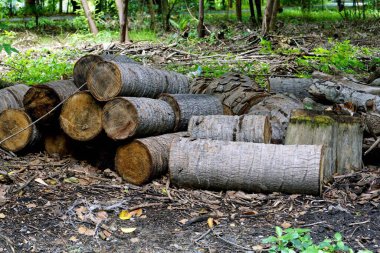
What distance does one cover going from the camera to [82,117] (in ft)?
20.0

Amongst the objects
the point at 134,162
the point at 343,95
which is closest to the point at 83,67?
the point at 134,162

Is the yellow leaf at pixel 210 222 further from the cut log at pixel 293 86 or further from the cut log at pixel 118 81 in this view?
the cut log at pixel 293 86

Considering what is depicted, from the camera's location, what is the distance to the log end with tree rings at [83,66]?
6594mm

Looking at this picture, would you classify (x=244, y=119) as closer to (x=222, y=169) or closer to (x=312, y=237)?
(x=222, y=169)

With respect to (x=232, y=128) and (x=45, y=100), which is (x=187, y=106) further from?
(x=45, y=100)

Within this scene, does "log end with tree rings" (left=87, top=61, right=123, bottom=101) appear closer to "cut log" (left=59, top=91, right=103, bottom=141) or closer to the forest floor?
"cut log" (left=59, top=91, right=103, bottom=141)

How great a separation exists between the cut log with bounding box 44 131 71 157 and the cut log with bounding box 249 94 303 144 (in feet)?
7.53

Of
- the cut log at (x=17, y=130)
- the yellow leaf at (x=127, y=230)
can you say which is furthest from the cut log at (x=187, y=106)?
the yellow leaf at (x=127, y=230)

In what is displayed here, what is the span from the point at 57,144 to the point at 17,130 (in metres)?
0.50

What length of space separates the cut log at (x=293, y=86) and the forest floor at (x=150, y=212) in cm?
209

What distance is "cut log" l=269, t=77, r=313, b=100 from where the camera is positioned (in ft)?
25.9

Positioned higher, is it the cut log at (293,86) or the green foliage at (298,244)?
the cut log at (293,86)

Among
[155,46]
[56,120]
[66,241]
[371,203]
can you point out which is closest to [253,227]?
[371,203]

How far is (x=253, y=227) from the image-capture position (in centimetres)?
479
